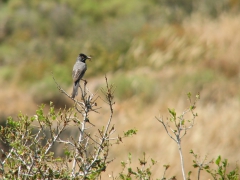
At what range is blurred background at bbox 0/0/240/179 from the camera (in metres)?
9.98

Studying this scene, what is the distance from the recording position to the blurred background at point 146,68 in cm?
998

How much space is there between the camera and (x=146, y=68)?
18.2 meters

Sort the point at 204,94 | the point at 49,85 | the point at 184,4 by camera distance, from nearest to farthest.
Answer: the point at 204,94 → the point at 49,85 → the point at 184,4

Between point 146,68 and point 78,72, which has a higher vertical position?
point 146,68

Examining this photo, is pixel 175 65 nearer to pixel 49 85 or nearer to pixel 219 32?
pixel 219 32

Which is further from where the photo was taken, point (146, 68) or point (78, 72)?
point (146, 68)

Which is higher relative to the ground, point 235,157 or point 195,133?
point 195,133

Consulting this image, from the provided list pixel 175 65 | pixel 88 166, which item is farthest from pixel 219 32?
pixel 88 166

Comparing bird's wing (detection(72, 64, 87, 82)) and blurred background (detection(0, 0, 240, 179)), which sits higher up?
blurred background (detection(0, 0, 240, 179))

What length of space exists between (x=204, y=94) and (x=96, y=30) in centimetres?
949

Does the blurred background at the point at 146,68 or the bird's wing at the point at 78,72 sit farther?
the blurred background at the point at 146,68

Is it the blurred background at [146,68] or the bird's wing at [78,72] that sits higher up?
the blurred background at [146,68]

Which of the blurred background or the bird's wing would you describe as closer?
the bird's wing

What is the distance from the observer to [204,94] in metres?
13.8
